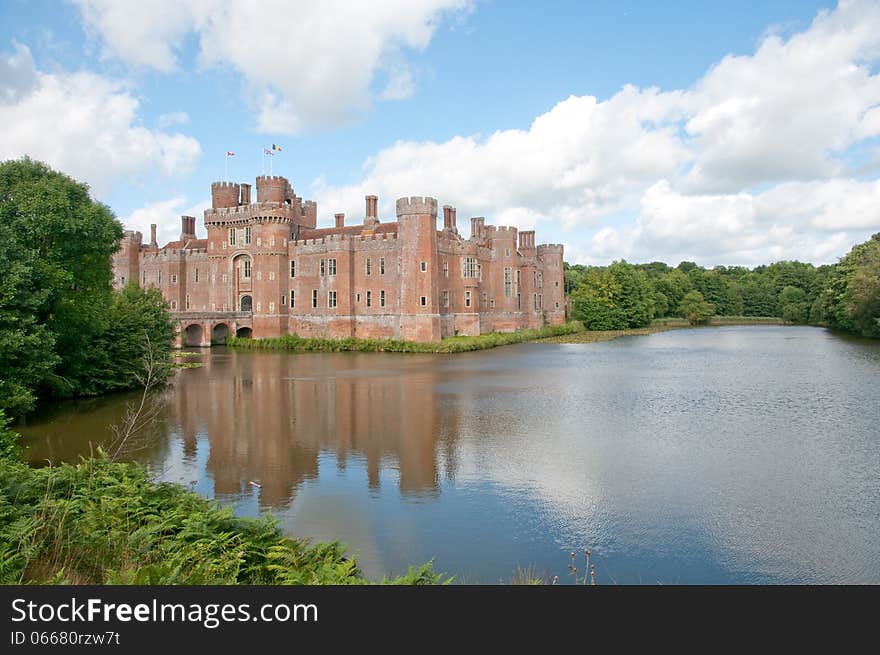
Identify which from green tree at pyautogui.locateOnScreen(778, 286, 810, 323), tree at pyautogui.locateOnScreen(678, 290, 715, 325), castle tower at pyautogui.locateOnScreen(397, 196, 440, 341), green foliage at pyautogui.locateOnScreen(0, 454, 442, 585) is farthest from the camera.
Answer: tree at pyautogui.locateOnScreen(678, 290, 715, 325)

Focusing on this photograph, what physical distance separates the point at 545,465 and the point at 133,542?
798cm

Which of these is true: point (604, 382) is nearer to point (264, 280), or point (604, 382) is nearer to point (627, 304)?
point (264, 280)

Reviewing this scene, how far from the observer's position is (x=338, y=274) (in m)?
45.1

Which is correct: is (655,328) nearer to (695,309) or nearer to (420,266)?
(695,309)

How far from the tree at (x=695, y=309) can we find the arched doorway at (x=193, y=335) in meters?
60.0

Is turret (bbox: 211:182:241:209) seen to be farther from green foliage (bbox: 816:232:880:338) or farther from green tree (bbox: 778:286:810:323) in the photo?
green tree (bbox: 778:286:810:323)

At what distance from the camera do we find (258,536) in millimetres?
7598

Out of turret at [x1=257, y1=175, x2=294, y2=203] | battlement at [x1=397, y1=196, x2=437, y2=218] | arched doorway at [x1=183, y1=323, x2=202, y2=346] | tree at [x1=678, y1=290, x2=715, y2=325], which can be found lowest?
arched doorway at [x1=183, y1=323, x2=202, y2=346]

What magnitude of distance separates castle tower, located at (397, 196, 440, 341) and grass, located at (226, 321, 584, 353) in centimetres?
135

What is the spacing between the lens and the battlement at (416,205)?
40875 millimetres

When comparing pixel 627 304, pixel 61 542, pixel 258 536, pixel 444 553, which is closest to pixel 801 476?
pixel 444 553

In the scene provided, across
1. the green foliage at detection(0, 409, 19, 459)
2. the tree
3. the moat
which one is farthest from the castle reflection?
the tree

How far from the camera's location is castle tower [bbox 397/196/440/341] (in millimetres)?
41000

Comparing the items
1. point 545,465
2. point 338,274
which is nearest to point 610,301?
point 338,274
